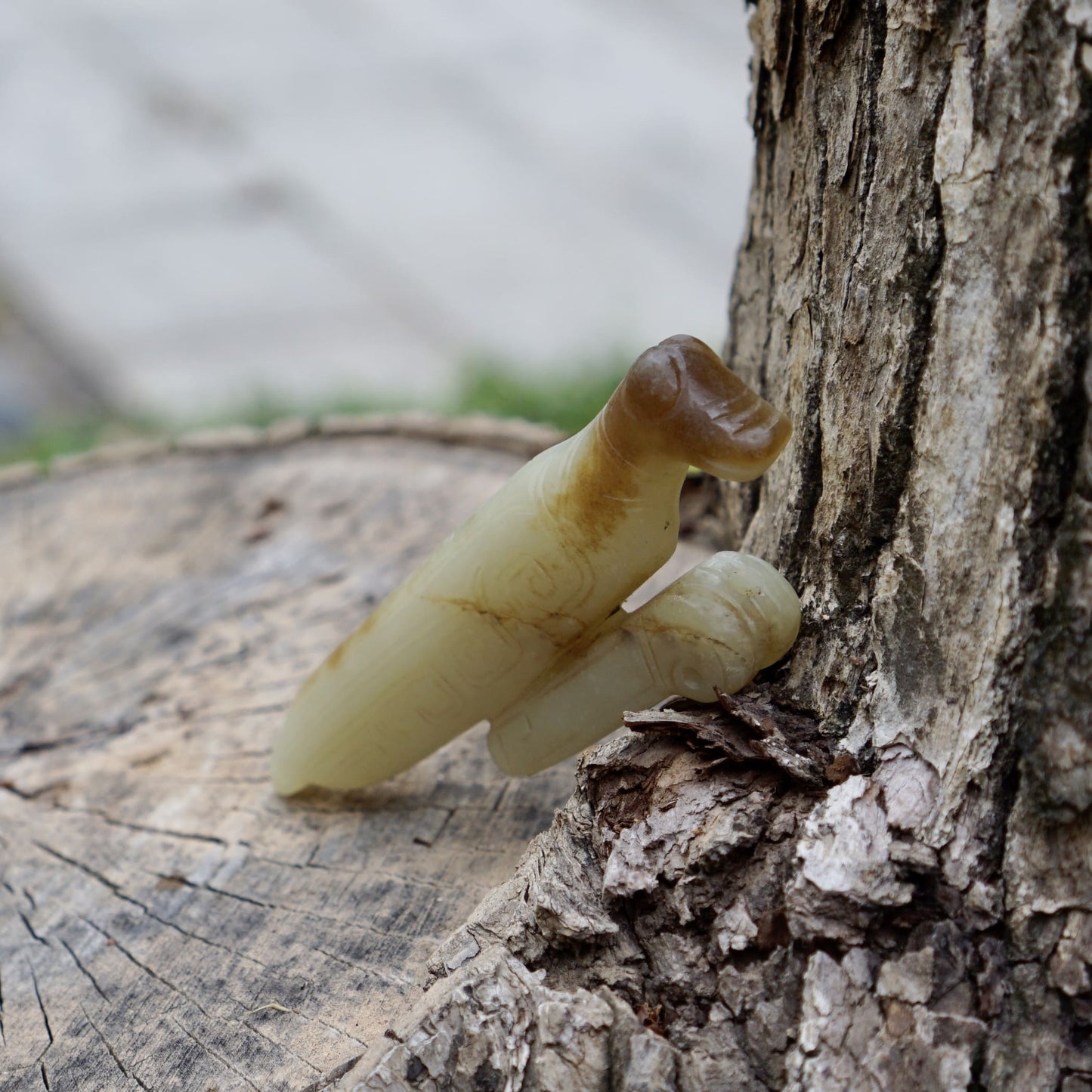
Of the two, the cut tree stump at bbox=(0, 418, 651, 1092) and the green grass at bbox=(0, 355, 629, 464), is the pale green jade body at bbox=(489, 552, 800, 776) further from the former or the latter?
the green grass at bbox=(0, 355, 629, 464)

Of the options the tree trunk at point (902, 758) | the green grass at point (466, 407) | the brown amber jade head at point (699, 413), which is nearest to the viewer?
the tree trunk at point (902, 758)

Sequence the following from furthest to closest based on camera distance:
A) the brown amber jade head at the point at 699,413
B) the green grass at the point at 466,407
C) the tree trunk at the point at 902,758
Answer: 1. the green grass at the point at 466,407
2. the brown amber jade head at the point at 699,413
3. the tree trunk at the point at 902,758

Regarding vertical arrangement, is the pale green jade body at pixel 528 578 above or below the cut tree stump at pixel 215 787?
above

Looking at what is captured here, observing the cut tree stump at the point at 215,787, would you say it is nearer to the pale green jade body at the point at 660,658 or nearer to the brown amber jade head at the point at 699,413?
the pale green jade body at the point at 660,658

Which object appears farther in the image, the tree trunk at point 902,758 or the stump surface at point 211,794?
the stump surface at point 211,794

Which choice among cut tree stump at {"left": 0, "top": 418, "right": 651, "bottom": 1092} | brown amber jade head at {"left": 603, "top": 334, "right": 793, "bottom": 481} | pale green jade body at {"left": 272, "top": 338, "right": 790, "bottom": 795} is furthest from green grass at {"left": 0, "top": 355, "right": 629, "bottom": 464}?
brown amber jade head at {"left": 603, "top": 334, "right": 793, "bottom": 481}

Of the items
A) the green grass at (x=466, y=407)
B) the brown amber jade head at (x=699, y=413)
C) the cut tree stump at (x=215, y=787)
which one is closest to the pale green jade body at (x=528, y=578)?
the brown amber jade head at (x=699, y=413)

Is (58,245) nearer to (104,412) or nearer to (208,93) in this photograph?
(208,93)
